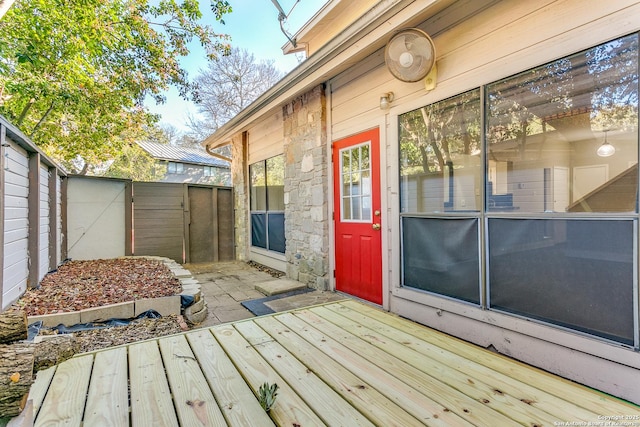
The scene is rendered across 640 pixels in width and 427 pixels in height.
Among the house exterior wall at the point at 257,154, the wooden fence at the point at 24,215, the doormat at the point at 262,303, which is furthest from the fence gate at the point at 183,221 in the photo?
the doormat at the point at 262,303

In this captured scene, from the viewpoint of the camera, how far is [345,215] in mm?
3764

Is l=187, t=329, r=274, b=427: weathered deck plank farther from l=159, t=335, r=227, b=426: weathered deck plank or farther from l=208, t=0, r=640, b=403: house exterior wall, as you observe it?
l=208, t=0, r=640, b=403: house exterior wall

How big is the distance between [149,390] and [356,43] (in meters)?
3.05

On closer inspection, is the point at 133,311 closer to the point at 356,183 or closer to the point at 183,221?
the point at 356,183

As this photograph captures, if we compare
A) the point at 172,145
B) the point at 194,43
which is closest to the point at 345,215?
the point at 194,43

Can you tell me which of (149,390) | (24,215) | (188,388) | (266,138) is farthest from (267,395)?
(266,138)

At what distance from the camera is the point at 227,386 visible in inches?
53.6

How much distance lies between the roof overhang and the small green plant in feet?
8.71

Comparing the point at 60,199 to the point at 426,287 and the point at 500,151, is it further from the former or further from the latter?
the point at 500,151

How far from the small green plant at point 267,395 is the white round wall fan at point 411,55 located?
2502mm

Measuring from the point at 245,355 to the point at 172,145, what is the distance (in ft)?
64.3

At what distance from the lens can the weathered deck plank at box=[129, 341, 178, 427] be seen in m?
1.14

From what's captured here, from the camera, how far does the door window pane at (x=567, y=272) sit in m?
1.64

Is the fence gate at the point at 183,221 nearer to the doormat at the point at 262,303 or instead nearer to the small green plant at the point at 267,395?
the doormat at the point at 262,303
